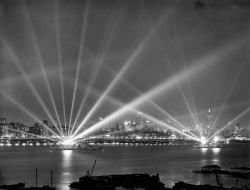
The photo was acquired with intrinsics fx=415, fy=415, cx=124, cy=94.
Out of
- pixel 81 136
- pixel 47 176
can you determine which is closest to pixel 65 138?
pixel 81 136

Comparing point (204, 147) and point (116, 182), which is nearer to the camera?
point (116, 182)

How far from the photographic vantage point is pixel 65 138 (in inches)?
3819

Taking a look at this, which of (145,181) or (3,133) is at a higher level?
(3,133)

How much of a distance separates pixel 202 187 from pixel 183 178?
7.60m

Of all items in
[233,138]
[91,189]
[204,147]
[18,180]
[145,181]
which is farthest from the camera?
[233,138]

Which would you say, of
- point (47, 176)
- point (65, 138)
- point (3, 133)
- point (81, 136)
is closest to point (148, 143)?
point (81, 136)

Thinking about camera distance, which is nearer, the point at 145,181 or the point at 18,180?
the point at 145,181

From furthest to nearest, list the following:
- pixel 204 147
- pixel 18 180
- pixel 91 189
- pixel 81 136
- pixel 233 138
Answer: pixel 233 138
pixel 81 136
pixel 204 147
pixel 18 180
pixel 91 189

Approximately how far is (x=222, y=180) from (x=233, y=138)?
12259 centimetres

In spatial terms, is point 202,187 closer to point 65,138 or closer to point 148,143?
point 65,138

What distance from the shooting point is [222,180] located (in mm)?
29688

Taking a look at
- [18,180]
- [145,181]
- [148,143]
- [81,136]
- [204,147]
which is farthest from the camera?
[148,143]

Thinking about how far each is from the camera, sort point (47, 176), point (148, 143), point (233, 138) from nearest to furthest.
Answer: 1. point (47, 176)
2. point (148, 143)
3. point (233, 138)

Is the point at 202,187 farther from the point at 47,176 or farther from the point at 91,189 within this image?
the point at 47,176
